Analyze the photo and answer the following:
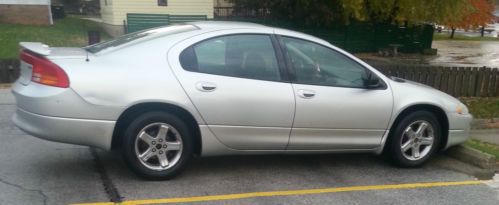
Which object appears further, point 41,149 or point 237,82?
point 41,149

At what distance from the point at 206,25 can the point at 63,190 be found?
2118 mm

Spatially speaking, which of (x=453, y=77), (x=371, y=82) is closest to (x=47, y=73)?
(x=371, y=82)

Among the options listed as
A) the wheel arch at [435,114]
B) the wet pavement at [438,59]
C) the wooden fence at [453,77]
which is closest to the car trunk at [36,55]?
the wheel arch at [435,114]

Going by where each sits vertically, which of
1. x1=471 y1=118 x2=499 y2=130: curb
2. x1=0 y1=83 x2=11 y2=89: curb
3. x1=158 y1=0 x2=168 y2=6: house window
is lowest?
x1=471 y1=118 x2=499 y2=130: curb

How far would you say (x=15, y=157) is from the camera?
5363 mm

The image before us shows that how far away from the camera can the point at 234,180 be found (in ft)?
16.4

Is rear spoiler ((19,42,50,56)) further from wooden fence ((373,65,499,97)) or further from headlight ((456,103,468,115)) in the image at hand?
wooden fence ((373,65,499,97))

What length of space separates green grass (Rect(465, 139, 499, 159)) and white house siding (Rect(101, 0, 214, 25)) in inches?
741

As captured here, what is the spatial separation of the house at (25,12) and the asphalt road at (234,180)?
1942 centimetres

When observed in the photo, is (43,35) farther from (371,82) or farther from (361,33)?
(371,82)

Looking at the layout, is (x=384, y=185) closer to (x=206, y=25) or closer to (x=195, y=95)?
(x=195, y=95)

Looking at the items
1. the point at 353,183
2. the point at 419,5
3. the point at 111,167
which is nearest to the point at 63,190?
the point at 111,167

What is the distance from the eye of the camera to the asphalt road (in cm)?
449

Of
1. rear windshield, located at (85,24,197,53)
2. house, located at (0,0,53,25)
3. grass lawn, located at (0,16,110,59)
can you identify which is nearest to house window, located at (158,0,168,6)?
grass lawn, located at (0,16,110,59)
